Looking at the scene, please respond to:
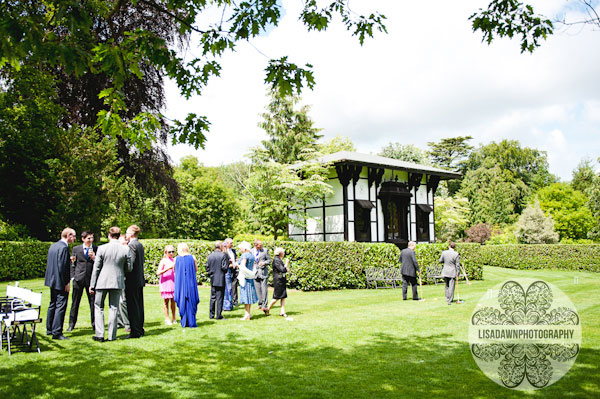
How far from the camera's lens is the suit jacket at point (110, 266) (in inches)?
325

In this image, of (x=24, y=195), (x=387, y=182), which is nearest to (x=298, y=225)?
(x=387, y=182)

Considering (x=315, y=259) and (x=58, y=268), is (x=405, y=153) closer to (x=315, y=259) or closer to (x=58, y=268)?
(x=315, y=259)

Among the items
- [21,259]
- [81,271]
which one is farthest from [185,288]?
[21,259]

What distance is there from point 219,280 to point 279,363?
4326mm

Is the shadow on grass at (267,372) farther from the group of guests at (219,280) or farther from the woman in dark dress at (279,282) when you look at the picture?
the woman in dark dress at (279,282)

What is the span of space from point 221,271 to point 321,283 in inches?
298

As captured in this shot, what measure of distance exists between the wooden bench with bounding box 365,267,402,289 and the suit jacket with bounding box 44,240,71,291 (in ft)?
42.2

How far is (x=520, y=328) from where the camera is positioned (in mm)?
8594

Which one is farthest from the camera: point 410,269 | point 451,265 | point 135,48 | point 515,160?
point 515,160

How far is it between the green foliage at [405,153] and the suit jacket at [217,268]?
44323mm

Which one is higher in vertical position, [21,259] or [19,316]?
[21,259]

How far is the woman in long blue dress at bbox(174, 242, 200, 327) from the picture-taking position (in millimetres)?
9680

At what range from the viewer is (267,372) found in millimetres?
6438

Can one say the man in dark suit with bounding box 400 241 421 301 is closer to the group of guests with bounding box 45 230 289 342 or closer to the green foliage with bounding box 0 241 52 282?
the group of guests with bounding box 45 230 289 342
